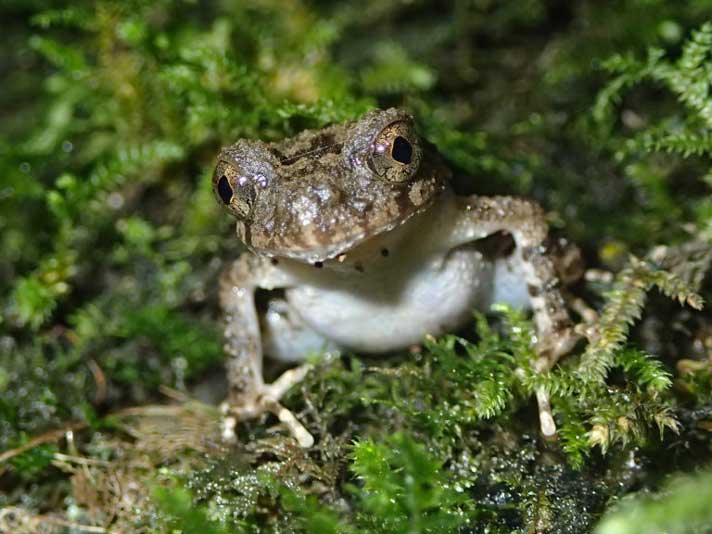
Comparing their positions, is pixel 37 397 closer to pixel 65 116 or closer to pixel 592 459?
pixel 65 116

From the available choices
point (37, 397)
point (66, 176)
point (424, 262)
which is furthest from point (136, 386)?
point (424, 262)

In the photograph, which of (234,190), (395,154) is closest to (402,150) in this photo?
(395,154)

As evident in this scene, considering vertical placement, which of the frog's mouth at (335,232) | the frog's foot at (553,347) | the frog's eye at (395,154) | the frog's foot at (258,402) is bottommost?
the frog's foot at (258,402)

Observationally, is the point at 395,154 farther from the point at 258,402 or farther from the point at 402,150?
the point at 258,402

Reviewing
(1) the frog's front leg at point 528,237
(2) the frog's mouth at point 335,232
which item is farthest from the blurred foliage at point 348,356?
(2) the frog's mouth at point 335,232

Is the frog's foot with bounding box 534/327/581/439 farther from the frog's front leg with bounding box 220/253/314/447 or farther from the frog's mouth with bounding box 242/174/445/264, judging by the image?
the frog's front leg with bounding box 220/253/314/447

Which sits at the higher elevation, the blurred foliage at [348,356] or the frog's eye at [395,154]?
the frog's eye at [395,154]

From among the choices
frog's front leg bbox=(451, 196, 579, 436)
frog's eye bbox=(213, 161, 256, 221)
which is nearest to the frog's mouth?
frog's eye bbox=(213, 161, 256, 221)

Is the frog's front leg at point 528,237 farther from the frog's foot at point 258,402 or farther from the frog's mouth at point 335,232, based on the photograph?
the frog's foot at point 258,402
